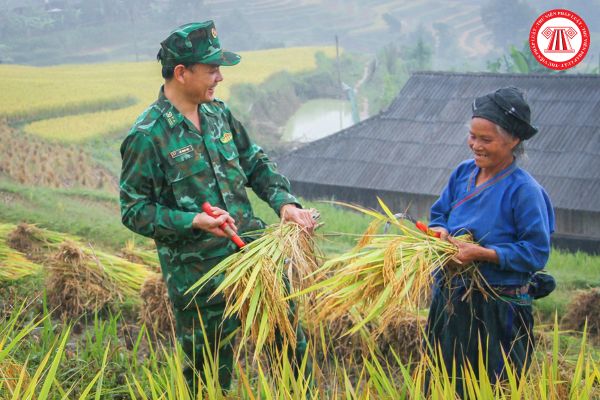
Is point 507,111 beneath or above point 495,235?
above

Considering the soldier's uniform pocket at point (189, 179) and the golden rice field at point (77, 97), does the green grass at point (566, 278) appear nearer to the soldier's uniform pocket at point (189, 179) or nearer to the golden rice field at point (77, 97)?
the soldier's uniform pocket at point (189, 179)

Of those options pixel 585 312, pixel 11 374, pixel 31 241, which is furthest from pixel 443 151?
pixel 11 374

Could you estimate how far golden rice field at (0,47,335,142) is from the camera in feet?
31.4

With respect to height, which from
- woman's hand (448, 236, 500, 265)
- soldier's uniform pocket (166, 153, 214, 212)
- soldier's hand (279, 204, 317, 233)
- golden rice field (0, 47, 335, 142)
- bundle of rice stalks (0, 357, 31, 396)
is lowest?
golden rice field (0, 47, 335, 142)

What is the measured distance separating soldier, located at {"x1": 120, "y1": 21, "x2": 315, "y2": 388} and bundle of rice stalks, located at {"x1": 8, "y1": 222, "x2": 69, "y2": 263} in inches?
122

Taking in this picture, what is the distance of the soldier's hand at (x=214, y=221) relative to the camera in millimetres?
3246

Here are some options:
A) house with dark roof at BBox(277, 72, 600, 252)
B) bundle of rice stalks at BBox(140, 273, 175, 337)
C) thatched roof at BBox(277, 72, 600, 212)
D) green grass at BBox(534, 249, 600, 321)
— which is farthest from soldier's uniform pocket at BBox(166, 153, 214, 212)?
thatched roof at BBox(277, 72, 600, 212)

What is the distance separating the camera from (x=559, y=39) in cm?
759

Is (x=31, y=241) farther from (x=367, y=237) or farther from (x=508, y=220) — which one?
(x=508, y=220)

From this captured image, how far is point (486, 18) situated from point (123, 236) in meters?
12.1

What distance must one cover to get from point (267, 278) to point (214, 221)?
0.27 m

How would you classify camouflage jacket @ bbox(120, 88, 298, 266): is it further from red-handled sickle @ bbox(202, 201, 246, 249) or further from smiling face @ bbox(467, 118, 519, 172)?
smiling face @ bbox(467, 118, 519, 172)

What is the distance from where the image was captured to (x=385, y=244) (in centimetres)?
329

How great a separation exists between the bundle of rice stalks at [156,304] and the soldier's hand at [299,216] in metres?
1.81
